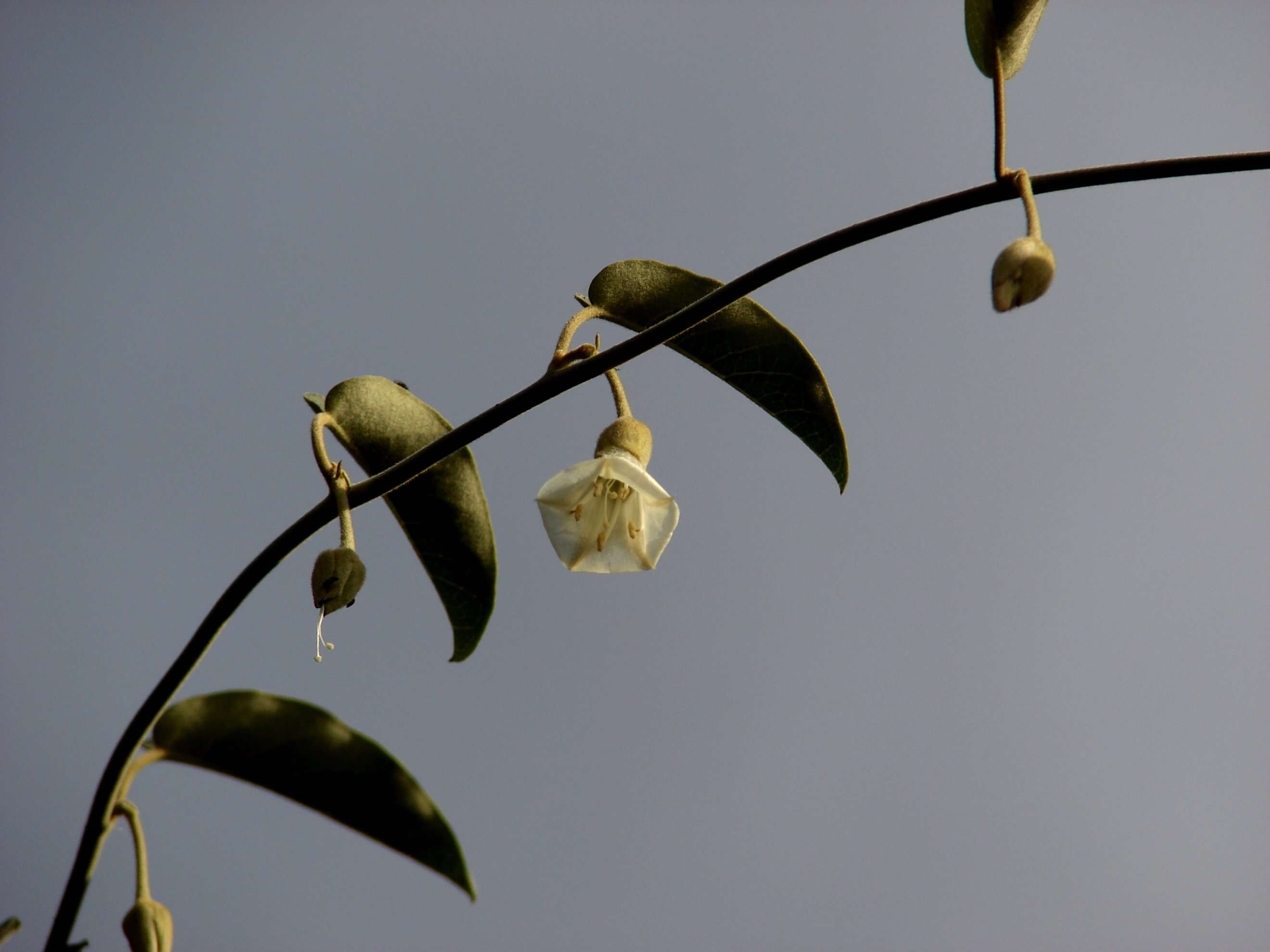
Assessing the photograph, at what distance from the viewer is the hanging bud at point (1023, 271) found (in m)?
1.01

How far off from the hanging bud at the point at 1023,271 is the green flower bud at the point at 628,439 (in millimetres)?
647

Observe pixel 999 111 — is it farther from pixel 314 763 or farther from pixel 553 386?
pixel 314 763

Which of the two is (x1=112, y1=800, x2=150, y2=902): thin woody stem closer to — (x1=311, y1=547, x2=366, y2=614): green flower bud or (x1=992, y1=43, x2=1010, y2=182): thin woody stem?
(x1=311, y1=547, x2=366, y2=614): green flower bud

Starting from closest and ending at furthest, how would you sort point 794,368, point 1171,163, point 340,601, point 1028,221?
point 1171,163
point 1028,221
point 340,601
point 794,368

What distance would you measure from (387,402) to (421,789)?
541mm

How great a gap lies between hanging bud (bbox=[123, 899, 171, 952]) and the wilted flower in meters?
0.77

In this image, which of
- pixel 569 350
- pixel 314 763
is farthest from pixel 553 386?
pixel 314 763

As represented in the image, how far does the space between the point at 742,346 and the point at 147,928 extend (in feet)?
3.25

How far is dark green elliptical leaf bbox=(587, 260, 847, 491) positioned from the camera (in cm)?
132

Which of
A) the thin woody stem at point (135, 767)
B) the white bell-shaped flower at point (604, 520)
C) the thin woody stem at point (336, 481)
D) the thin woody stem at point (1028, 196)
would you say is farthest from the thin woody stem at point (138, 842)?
the thin woody stem at point (1028, 196)

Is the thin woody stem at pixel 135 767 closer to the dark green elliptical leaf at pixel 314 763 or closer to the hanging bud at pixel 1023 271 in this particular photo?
the dark green elliptical leaf at pixel 314 763

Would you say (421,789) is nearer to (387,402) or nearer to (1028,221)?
(387,402)

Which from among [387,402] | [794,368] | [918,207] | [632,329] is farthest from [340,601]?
[918,207]

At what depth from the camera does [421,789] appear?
103cm
